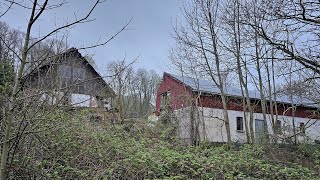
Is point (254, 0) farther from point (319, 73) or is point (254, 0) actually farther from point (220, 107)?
point (220, 107)

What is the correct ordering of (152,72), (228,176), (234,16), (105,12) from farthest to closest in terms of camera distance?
(152,72), (234,16), (228,176), (105,12)

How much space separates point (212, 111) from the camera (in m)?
20.0

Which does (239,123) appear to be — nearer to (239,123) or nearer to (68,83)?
(239,123)

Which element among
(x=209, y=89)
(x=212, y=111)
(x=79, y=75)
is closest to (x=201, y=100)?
(x=212, y=111)

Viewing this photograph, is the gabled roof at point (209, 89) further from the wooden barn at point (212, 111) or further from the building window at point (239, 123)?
the building window at point (239, 123)

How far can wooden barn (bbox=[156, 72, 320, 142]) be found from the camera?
15645 millimetres

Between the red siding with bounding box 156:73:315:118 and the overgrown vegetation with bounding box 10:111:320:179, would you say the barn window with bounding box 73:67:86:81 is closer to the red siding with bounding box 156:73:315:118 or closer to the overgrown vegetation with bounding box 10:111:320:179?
the overgrown vegetation with bounding box 10:111:320:179

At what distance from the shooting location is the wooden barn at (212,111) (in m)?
15.6

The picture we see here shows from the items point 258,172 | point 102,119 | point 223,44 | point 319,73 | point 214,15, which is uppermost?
→ point 214,15

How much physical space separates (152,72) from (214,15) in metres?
16.0

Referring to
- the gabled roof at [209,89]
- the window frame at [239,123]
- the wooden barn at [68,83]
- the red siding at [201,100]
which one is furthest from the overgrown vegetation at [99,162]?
the window frame at [239,123]

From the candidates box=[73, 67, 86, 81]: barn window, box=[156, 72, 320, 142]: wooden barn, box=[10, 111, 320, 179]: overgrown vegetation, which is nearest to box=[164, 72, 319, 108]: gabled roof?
box=[156, 72, 320, 142]: wooden barn

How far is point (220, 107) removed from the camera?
20531mm

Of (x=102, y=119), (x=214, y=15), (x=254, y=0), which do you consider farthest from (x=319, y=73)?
(x=214, y=15)
